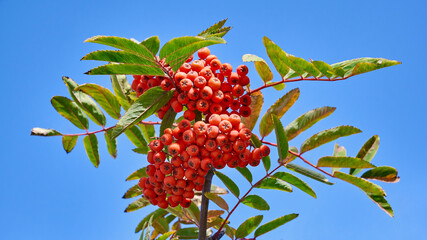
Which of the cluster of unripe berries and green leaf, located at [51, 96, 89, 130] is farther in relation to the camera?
green leaf, located at [51, 96, 89, 130]

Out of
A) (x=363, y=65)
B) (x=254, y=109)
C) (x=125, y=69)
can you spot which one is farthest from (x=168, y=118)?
(x=363, y=65)

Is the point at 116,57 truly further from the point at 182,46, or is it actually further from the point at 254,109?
A: the point at 254,109

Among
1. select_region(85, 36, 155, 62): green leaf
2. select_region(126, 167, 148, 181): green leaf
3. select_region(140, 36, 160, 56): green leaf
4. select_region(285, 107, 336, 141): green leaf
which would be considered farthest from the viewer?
select_region(126, 167, 148, 181): green leaf

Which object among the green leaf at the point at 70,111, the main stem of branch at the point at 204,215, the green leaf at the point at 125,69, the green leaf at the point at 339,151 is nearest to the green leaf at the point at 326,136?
the green leaf at the point at 339,151

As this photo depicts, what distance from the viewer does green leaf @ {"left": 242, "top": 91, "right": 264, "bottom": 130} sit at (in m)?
2.48

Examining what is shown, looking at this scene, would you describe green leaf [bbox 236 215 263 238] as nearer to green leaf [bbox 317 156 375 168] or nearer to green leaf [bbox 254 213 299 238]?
green leaf [bbox 254 213 299 238]

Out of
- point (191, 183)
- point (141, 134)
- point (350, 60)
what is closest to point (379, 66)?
point (350, 60)

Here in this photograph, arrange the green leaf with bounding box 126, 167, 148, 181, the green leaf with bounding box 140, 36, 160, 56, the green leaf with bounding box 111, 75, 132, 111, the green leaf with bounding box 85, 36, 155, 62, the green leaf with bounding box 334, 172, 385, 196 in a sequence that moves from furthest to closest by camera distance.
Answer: the green leaf with bounding box 126, 167, 148, 181 → the green leaf with bounding box 111, 75, 132, 111 → the green leaf with bounding box 334, 172, 385, 196 → the green leaf with bounding box 140, 36, 160, 56 → the green leaf with bounding box 85, 36, 155, 62

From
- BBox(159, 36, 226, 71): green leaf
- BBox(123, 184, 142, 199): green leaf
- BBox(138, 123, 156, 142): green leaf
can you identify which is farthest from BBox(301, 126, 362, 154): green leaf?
BBox(123, 184, 142, 199): green leaf

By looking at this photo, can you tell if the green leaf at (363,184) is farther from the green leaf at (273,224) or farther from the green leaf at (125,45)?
the green leaf at (125,45)

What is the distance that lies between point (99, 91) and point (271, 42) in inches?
50.8

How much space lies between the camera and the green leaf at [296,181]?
7.64ft

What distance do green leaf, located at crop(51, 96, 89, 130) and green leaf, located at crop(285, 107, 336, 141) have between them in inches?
59.3

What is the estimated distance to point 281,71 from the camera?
2.45 meters
